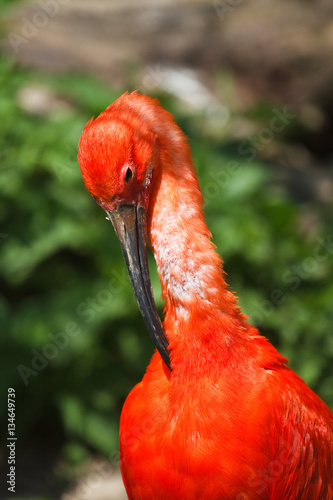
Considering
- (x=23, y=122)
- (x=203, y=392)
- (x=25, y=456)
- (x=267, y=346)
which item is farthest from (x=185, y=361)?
(x=23, y=122)

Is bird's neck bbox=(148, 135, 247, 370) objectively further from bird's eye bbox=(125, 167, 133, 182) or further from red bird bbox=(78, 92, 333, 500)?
bird's eye bbox=(125, 167, 133, 182)

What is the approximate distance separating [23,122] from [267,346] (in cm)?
371

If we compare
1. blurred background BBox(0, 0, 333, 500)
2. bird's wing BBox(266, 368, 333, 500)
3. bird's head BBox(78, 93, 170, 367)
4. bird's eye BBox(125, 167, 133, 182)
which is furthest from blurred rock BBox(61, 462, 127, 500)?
bird's eye BBox(125, 167, 133, 182)

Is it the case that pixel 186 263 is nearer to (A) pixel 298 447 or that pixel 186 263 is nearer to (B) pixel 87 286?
(A) pixel 298 447

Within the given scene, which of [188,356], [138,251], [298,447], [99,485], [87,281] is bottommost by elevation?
[99,485]

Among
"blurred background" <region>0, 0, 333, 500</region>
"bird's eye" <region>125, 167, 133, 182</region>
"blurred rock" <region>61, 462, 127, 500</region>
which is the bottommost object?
"blurred rock" <region>61, 462, 127, 500</region>

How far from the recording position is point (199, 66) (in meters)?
9.44

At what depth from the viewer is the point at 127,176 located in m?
2.60

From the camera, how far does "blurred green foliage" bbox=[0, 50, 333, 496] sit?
491 cm

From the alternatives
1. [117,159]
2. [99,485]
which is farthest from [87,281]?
[117,159]

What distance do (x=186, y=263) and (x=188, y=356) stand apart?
0.41m

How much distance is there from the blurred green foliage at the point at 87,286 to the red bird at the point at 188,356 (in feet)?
6.13

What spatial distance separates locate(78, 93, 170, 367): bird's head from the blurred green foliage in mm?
1872

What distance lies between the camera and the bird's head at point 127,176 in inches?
99.6
